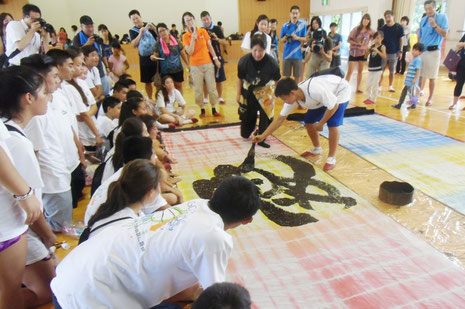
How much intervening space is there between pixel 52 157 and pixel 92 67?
206 cm

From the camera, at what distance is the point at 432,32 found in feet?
14.4

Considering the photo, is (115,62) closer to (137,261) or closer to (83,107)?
(83,107)

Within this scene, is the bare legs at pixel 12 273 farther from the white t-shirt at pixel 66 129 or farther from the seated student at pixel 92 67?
the seated student at pixel 92 67

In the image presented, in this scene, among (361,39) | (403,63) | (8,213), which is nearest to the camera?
(8,213)

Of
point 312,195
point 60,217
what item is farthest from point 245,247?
point 60,217

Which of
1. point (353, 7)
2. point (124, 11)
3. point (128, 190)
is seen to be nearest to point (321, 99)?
point (128, 190)

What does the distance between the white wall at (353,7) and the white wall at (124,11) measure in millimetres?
3042

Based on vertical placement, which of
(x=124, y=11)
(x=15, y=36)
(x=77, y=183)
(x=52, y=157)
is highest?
(x=124, y=11)

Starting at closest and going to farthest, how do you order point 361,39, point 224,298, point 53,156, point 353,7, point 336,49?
1. point 224,298
2. point 53,156
3. point 361,39
4. point 336,49
5. point 353,7

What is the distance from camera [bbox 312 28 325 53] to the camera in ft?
16.7

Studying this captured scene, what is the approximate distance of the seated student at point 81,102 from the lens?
2531 millimetres

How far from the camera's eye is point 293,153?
3.17 metres

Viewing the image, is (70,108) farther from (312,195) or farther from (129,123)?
(312,195)

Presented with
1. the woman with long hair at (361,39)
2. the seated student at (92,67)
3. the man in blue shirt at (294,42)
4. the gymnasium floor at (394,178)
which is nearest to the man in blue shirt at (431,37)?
the gymnasium floor at (394,178)
